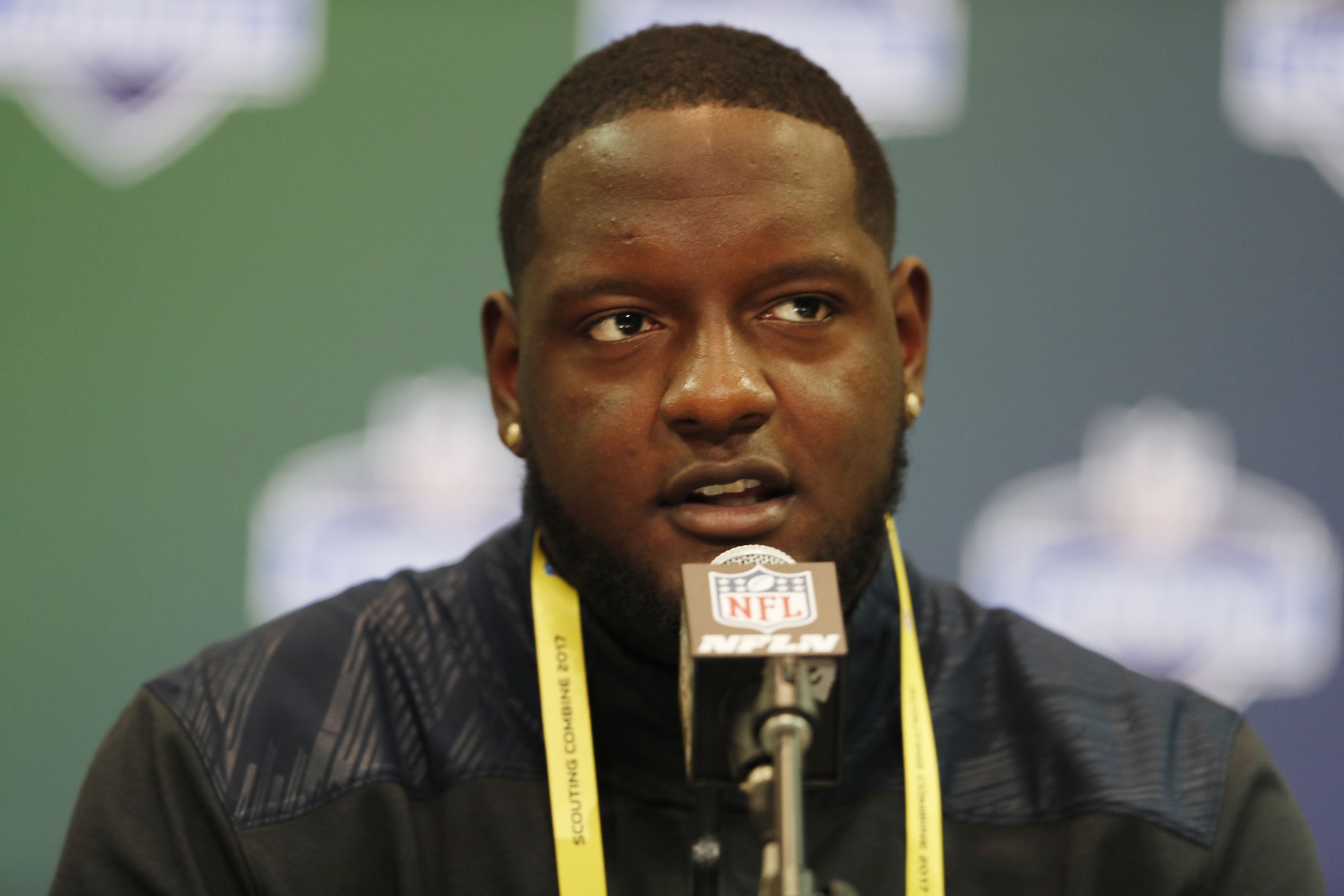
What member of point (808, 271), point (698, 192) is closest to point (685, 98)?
point (698, 192)

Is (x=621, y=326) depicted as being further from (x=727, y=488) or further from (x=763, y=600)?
(x=763, y=600)

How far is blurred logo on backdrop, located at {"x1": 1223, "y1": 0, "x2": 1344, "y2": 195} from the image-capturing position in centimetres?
262

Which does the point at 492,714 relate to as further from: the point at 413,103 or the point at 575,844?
the point at 413,103

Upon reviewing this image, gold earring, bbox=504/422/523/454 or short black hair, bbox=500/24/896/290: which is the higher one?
short black hair, bbox=500/24/896/290

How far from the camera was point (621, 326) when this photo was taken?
1417mm

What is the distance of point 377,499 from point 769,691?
70.5 inches

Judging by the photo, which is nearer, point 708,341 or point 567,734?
point 708,341

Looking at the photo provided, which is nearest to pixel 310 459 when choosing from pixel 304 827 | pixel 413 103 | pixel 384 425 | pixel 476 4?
pixel 384 425

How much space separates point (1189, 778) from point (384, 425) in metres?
1.60

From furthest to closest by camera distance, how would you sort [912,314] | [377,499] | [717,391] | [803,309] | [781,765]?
[377,499] < [912,314] < [803,309] < [717,391] < [781,765]

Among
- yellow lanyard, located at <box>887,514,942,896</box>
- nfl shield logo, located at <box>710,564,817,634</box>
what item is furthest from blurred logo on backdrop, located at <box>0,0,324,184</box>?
nfl shield logo, located at <box>710,564,817,634</box>

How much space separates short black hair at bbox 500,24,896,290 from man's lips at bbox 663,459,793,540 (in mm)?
340

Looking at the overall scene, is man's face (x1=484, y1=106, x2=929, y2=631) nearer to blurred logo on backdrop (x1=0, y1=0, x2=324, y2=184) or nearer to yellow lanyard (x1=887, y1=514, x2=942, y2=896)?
yellow lanyard (x1=887, y1=514, x2=942, y2=896)

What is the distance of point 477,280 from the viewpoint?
103 inches
